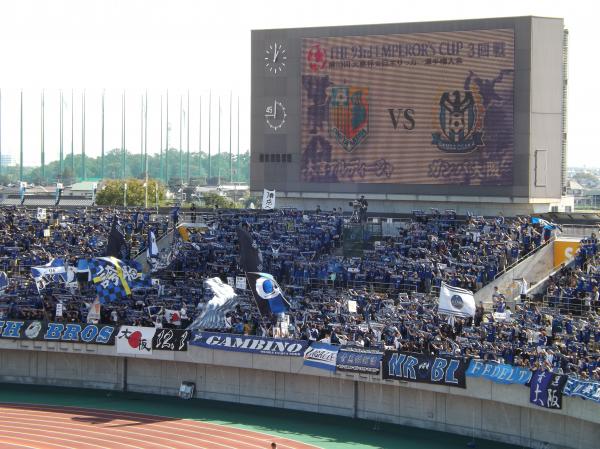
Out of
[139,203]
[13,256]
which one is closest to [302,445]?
[13,256]

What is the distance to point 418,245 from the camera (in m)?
38.6

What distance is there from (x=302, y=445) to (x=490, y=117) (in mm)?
13970

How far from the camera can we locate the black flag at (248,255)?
119 feet

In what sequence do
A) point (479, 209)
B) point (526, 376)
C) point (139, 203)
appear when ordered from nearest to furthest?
point (526, 376) → point (479, 209) → point (139, 203)

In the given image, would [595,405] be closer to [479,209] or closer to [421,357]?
[421,357]

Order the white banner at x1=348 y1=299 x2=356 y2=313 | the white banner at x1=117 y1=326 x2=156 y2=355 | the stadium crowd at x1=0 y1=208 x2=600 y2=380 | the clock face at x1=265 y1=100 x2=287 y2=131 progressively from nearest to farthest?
the stadium crowd at x1=0 y1=208 x2=600 y2=380 < the white banner at x1=348 y1=299 x2=356 y2=313 < the white banner at x1=117 y1=326 x2=156 y2=355 < the clock face at x1=265 y1=100 x2=287 y2=131

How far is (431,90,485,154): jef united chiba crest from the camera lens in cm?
3816

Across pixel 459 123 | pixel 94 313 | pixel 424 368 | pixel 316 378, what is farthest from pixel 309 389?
pixel 459 123

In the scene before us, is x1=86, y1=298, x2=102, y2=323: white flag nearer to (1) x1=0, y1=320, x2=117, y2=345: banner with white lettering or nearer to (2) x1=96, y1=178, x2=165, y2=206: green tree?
(1) x1=0, y1=320, x2=117, y2=345: banner with white lettering

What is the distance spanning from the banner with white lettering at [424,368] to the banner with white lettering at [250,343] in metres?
2.95

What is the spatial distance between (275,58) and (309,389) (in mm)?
14035

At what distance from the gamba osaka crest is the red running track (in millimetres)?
3952

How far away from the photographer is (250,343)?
33.9 metres

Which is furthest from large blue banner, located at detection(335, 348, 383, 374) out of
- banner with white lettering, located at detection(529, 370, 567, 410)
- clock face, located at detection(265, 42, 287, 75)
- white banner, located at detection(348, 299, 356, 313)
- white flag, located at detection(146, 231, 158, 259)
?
clock face, located at detection(265, 42, 287, 75)
